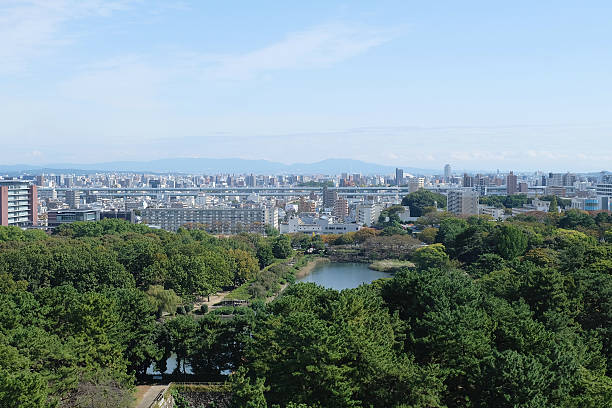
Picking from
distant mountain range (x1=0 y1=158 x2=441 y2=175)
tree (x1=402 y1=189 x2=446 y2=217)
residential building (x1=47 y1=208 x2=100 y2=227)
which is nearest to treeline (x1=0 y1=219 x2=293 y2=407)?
residential building (x1=47 y1=208 x2=100 y2=227)

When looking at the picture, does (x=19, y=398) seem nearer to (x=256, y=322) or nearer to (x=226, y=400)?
(x=226, y=400)

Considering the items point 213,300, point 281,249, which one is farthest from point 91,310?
point 281,249

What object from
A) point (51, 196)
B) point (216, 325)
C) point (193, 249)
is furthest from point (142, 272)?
point (51, 196)

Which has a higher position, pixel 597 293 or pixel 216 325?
pixel 597 293

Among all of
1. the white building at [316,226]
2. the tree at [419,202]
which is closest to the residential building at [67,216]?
the white building at [316,226]

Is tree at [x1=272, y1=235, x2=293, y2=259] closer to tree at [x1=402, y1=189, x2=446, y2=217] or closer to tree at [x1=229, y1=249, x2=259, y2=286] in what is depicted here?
tree at [x1=229, y1=249, x2=259, y2=286]

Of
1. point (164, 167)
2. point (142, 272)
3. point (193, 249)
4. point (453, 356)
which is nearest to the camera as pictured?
point (453, 356)
